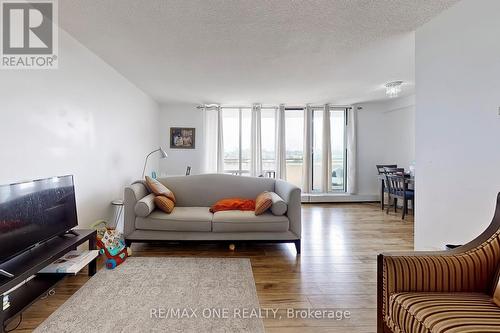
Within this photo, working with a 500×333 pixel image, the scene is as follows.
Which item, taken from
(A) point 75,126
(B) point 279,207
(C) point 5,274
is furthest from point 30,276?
(B) point 279,207

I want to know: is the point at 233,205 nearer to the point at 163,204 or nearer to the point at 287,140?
the point at 163,204

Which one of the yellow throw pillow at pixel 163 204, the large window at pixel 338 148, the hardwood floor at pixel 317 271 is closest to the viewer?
the hardwood floor at pixel 317 271

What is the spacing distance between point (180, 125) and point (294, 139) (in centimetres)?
275

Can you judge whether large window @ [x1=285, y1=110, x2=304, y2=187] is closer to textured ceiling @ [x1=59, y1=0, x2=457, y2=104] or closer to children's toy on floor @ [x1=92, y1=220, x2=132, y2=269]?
textured ceiling @ [x1=59, y1=0, x2=457, y2=104]

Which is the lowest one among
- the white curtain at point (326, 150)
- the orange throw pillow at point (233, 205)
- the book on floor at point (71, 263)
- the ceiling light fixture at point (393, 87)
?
the book on floor at point (71, 263)

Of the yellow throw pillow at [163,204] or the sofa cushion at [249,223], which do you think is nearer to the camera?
the sofa cushion at [249,223]

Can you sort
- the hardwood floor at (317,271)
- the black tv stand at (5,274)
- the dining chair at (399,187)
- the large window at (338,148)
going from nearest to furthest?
the black tv stand at (5,274)
the hardwood floor at (317,271)
the dining chair at (399,187)
the large window at (338,148)

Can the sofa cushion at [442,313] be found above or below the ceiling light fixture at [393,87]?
below

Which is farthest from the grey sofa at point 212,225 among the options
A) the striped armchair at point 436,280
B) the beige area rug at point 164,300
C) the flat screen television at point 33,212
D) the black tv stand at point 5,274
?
the striped armchair at point 436,280

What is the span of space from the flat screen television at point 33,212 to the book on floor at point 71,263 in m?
0.23

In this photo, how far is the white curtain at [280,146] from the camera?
6.22 metres

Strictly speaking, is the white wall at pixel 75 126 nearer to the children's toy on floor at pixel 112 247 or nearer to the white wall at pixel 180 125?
the children's toy on floor at pixel 112 247

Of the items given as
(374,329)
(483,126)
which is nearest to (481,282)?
(374,329)

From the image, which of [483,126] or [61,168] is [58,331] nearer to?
[61,168]
